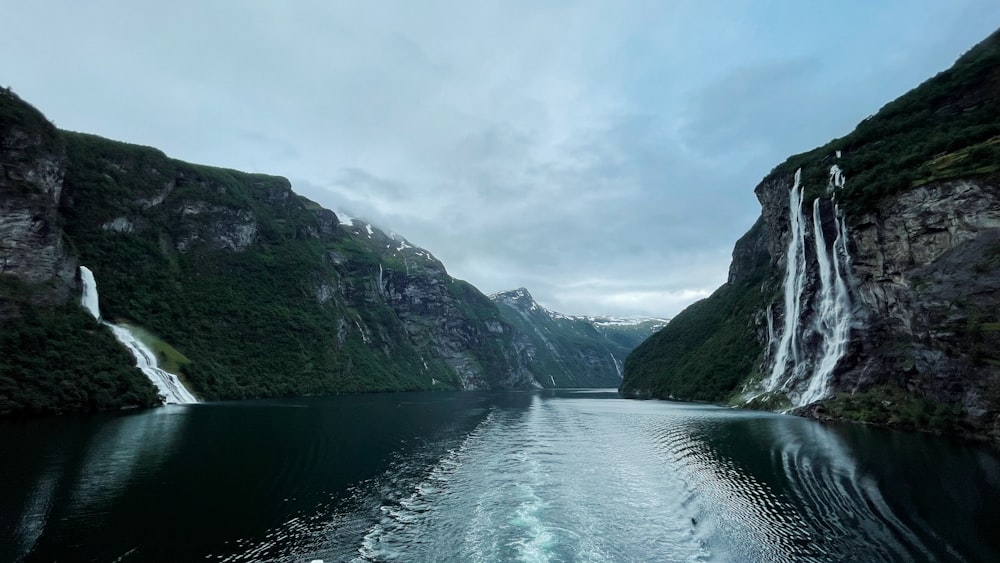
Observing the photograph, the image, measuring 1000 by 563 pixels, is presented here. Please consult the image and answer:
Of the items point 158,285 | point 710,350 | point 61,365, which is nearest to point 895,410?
point 710,350

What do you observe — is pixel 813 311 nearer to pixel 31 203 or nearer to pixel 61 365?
pixel 61 365

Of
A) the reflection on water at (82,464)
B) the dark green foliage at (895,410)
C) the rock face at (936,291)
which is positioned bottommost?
the reflection on water at (82,464)

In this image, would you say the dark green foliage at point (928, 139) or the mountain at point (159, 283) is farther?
the mountain at point (159, 283)

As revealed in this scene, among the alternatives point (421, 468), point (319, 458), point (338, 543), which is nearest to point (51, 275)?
point (319, 458)

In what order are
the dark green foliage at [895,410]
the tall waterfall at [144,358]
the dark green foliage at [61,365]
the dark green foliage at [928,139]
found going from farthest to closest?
the tall waterfall at [144,358] < the dark green foliage at [61,365] < the dark green foliage at [928,139] < the dark green foliage at [895,410]

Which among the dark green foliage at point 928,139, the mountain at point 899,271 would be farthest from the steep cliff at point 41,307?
the dark green foliage at point 928,139

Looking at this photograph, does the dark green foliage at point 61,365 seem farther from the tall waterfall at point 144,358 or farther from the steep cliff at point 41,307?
the tall waterfall at point 144,358

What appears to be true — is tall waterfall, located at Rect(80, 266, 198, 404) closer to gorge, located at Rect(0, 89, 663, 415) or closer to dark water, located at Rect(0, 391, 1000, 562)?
gorge, located at Rect(0, 89, 663, 415)
